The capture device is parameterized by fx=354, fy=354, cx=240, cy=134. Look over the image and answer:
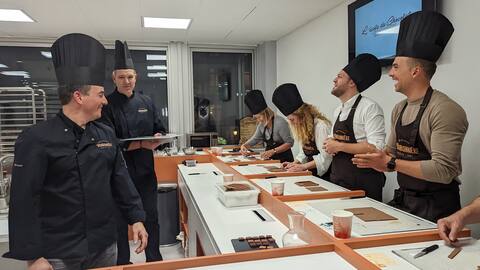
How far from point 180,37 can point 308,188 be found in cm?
376

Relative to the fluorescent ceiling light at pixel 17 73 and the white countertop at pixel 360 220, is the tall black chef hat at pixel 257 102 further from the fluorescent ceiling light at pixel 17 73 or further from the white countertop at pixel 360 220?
the fluorescent ceiling light at pixel 17 73

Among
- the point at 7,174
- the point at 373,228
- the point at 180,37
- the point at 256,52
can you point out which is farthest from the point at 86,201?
the point at 256,52

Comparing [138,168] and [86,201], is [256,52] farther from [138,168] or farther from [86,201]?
[86,201]

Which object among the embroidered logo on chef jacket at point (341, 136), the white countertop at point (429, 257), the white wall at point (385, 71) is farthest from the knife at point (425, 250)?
the white wall at point (385, 71)

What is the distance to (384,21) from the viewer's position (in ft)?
9.94

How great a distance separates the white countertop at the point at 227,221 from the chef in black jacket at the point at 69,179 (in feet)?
1.27

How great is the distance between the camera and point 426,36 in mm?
1765

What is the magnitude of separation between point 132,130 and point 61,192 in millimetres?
1339

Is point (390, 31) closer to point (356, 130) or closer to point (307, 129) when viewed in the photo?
point (307, 129)

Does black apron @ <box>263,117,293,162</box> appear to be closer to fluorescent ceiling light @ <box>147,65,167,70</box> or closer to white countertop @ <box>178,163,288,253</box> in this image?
white countertop @ <box>178,163,288,253</box>

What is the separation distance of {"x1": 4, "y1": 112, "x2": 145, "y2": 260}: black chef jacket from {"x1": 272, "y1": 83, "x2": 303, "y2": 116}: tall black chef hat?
177cm

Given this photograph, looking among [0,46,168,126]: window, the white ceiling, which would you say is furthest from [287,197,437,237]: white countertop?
[0,46,168,126]: window

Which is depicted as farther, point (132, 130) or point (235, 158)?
point (235, 158)

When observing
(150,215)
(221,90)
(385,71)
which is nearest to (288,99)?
(385,71)
